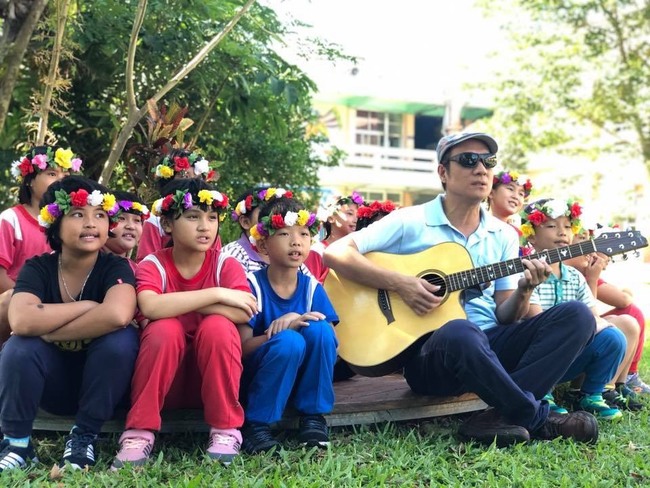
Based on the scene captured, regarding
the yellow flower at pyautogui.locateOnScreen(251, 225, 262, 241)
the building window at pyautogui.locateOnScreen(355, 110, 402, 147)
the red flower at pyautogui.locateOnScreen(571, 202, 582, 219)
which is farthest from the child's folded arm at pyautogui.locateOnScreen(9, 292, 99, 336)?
the building window at pyautogui.locateOnScreen(355, 110, 402, 147)

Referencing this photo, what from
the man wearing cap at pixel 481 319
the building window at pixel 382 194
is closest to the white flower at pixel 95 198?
the man wearing cap at pixel 481 319

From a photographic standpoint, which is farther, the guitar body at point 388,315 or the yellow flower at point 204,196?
the guitar body at point 388,315

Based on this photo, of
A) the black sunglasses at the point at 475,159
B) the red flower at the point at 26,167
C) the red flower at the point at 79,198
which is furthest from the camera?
the red flower at the point at 26,167

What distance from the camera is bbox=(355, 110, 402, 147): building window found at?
99.1 feet

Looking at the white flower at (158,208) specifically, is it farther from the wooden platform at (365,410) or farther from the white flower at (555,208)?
the white flower at (555,208)

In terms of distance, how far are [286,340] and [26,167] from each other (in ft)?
6.55

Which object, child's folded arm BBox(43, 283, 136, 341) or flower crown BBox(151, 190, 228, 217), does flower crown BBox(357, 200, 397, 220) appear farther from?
child's folded arm BBox(43, 283, 136, 341)

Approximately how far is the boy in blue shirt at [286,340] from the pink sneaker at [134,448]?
48cm

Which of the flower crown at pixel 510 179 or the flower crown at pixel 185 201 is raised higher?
the flower crown at pixel 510 179

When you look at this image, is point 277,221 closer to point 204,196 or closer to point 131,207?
point 204,196

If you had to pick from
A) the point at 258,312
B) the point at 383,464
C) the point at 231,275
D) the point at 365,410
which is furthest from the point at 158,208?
the point at 383,464

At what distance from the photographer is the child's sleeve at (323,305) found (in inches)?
158

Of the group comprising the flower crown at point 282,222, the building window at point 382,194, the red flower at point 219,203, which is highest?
the building window at point 382,194

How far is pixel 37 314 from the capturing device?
337 centimetres
